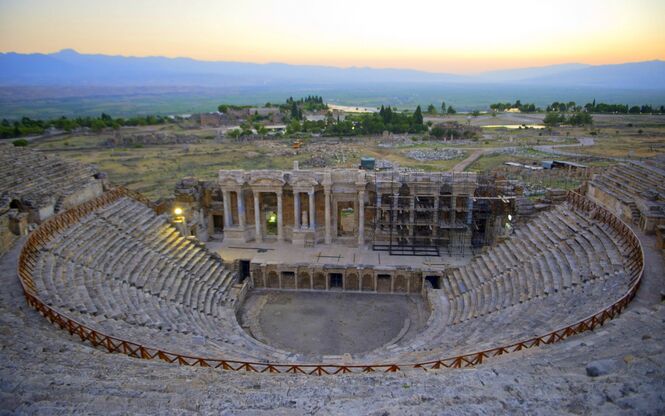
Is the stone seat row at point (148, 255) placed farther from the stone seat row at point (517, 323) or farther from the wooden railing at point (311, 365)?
the stone seat row at point (517, 323)

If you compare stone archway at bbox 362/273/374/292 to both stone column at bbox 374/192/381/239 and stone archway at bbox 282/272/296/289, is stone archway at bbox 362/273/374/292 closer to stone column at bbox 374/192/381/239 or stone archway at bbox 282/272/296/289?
stone archway at bbox 282/272/296/289

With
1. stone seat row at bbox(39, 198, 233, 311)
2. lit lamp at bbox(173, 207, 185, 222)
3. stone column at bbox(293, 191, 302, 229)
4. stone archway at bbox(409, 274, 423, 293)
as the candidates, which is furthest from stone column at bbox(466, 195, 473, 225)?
lit lamp at bbox(173, 207, 185, 222)

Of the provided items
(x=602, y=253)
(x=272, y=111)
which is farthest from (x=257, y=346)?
(x=272, y=111)

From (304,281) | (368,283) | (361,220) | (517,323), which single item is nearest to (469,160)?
(361,220)

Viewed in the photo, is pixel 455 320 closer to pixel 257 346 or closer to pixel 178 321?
→ pixel 257 346

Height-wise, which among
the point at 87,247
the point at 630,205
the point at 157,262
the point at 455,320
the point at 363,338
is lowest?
the point at 363,338

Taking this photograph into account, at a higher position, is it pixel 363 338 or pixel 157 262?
pixel 157 262

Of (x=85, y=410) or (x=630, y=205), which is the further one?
(x=630, y=205)

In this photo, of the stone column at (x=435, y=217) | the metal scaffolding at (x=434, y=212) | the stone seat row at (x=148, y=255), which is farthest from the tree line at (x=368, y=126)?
the stone seat row at (x=148, y=255)
